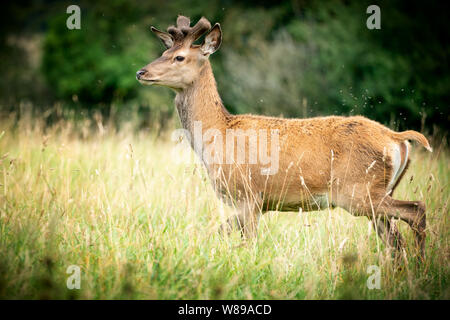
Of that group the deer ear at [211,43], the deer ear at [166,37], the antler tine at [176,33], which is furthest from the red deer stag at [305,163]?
the deer ear at [166,37]

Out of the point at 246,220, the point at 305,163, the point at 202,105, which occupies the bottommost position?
the point at 246,220

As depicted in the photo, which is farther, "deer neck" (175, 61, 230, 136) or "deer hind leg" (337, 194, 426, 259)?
"deer neck" (175, 61, 230, 136)

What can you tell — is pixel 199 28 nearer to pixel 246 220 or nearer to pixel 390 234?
pixel 246 220

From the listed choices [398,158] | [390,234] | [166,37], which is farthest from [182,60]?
[390,234]

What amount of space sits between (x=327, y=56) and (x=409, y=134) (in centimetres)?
975

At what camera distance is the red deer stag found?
408 centimetres

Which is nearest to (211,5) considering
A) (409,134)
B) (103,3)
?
(103,3)

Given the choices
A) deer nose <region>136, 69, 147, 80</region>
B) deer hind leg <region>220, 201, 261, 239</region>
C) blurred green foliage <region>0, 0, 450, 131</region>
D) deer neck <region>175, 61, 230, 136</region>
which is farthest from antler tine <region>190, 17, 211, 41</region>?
blurred green foliage <region>0, 0, 450, 131</region>

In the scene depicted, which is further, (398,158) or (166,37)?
(166,37)

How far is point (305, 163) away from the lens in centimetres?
419

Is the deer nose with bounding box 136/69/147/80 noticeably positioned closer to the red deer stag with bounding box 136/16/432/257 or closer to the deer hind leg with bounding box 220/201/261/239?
the red deer stag with bounding box 136/16/432/257

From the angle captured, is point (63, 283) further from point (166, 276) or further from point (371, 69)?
point (371, 69)

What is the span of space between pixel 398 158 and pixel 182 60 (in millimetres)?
2426

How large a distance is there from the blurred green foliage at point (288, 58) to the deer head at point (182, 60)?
3413 mm
